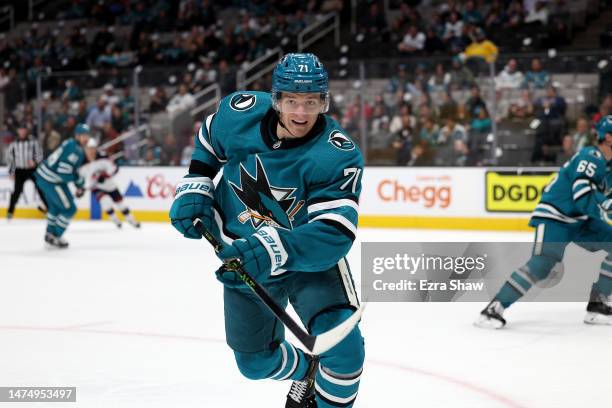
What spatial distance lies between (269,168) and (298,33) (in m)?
13.8

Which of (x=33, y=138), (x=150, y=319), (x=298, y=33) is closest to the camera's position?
(x=150, y=319)

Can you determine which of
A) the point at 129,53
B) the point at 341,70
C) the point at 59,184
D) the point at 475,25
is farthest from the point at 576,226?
the point at 129,53

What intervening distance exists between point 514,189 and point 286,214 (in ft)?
27.4

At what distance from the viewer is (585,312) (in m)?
6.19

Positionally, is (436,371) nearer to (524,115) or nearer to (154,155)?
(524,115)

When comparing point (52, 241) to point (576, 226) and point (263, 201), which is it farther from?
point (263, 201)

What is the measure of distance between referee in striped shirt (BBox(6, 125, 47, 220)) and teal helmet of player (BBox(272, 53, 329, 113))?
11.1 metres

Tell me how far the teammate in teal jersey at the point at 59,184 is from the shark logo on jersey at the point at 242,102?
705 centimetres

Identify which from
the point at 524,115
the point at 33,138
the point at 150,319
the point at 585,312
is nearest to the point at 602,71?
the point at 524,115

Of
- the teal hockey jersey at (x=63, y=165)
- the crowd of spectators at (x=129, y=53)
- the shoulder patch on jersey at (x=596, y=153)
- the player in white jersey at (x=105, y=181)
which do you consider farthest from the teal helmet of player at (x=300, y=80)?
the crowd of spectators at (x=129, y=53)

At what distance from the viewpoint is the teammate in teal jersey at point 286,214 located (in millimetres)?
3008

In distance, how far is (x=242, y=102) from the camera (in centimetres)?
338

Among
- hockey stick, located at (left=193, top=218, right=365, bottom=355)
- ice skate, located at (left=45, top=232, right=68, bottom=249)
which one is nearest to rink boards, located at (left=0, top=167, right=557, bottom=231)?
ice skate, located at (left=45, top=232, right=68, bottom=249)

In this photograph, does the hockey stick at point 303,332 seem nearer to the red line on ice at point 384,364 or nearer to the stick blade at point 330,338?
the stick blade at point 330,338
